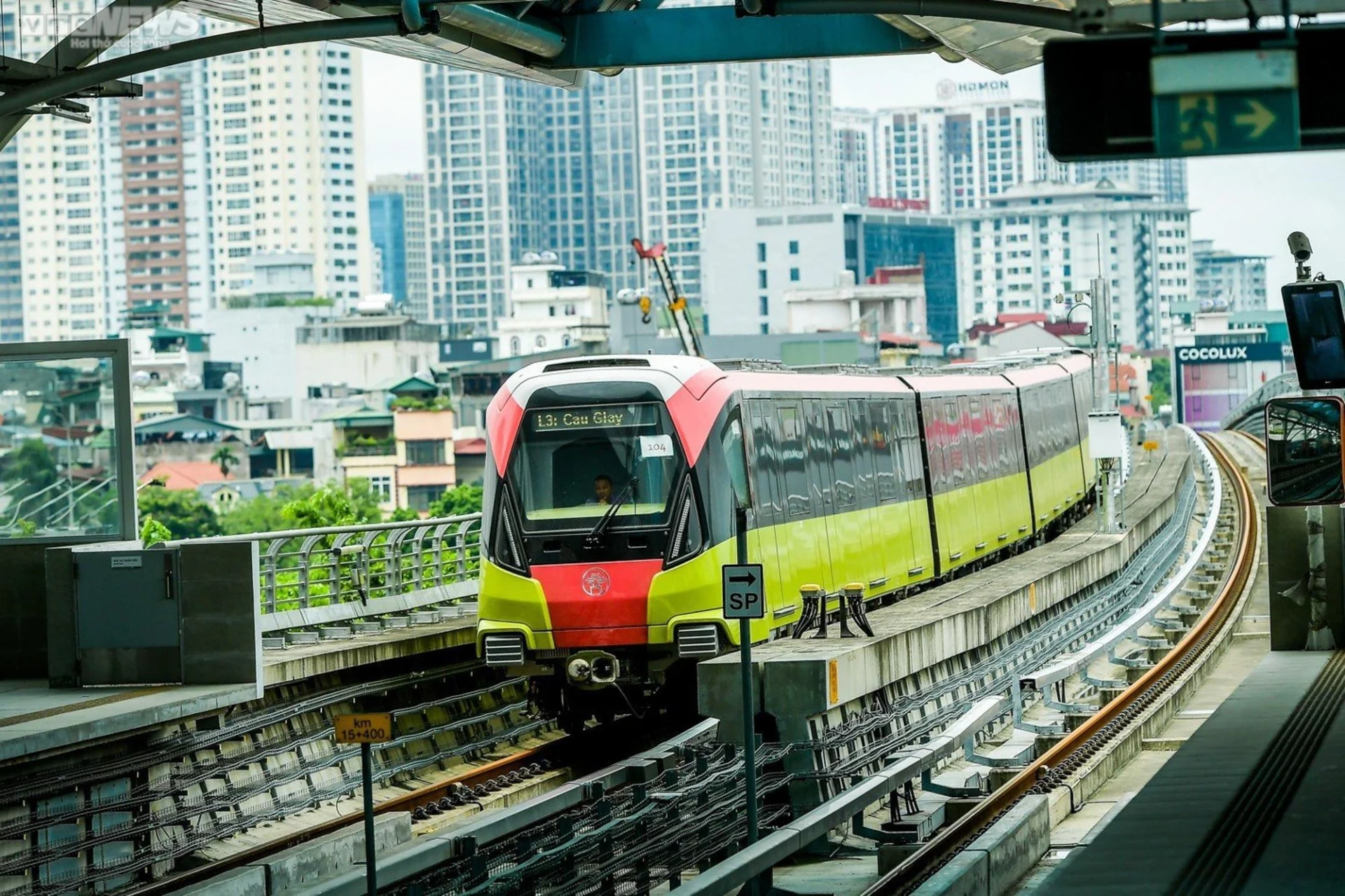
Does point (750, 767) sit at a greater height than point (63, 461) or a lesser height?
lesser

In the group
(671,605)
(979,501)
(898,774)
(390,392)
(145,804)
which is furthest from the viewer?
(390,392)

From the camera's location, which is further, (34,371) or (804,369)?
(804,369)

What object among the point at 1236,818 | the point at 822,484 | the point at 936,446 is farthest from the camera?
the point at 936,446

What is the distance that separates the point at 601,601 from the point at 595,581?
17 cm

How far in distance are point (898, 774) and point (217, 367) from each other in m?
136

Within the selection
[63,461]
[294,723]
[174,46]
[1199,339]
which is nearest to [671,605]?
[294,723]

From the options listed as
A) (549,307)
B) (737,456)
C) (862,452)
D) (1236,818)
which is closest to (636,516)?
(737,456)

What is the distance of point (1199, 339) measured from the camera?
143m

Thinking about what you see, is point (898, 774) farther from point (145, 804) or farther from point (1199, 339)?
point (1199, 339)

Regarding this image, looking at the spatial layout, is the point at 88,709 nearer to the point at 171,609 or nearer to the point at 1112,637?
the point at 171,609

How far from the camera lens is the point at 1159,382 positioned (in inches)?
6949

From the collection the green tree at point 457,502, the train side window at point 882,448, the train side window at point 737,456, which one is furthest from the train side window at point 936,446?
the green tree at point 457,502

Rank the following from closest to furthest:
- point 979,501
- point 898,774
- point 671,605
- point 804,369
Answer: point 898,774, point 671,605, point 804,369, point 979,501

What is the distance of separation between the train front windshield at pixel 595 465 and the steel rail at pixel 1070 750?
3.68 metres
